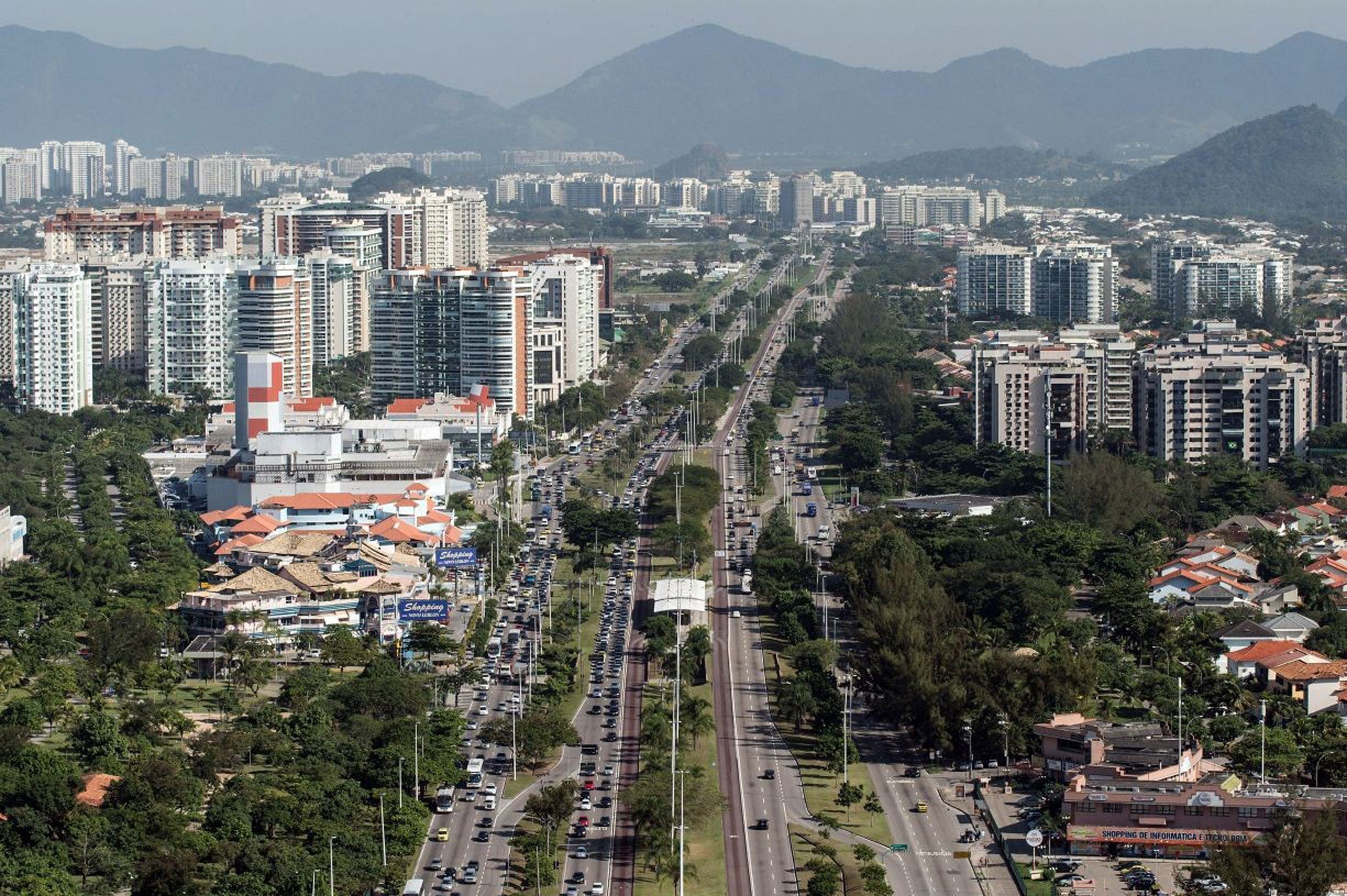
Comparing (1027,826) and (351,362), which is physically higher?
(351,362)

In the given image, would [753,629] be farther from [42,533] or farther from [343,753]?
[42,533]

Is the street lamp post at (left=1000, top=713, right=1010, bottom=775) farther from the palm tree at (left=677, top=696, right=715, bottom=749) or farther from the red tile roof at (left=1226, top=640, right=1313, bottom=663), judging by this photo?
the red tile roof at (left=1226, top=640, right=1313, bottom=663)

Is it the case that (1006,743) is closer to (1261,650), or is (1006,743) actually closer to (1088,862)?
(1088,862)

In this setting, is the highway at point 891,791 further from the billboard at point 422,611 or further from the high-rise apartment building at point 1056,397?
the high-rise apartment building at point 1056,397

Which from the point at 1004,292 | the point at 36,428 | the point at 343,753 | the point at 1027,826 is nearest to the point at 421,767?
the point at 343,753

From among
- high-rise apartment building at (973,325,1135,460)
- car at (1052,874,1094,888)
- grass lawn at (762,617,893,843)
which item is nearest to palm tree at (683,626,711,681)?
grass lawn at (762,617,893,843)

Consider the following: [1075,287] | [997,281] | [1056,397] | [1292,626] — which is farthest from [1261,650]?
[997,281]
